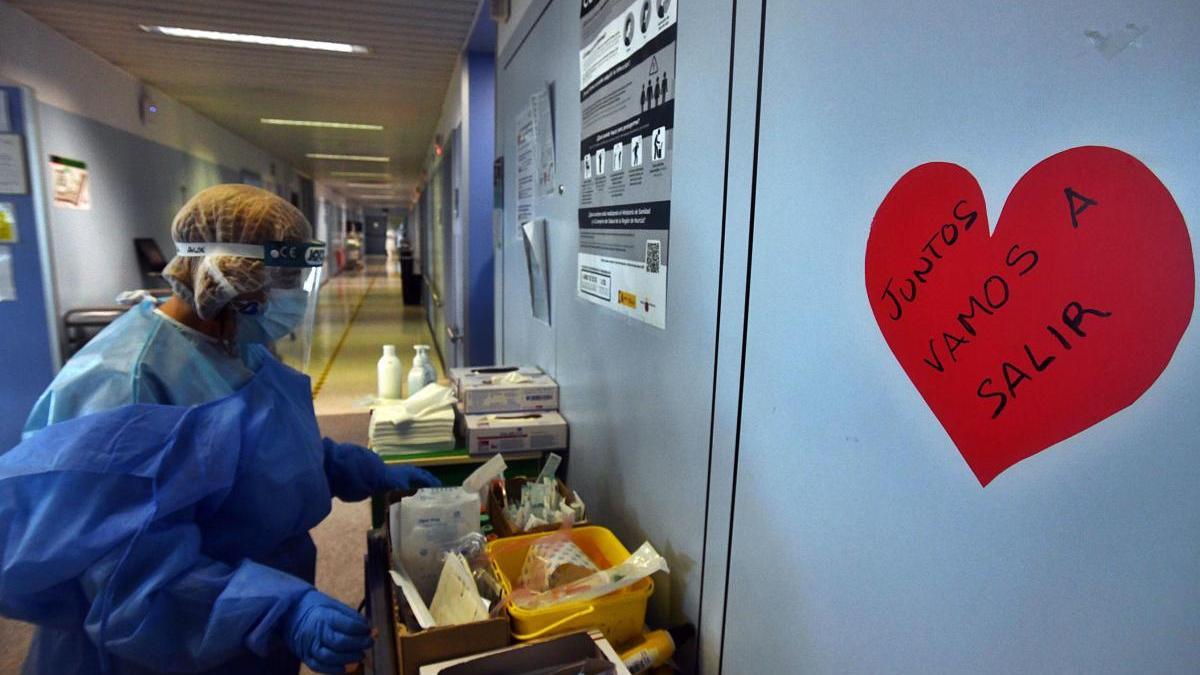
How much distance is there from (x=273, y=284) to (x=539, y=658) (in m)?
0.95

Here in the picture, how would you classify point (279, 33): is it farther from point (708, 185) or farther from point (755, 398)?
point (755, 398)

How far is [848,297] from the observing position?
744 mm

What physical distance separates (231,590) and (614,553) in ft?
2.32

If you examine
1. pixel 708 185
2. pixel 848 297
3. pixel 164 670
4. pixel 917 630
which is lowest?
pixel 164 670

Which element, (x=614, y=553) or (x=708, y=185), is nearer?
(x=708, y=185)

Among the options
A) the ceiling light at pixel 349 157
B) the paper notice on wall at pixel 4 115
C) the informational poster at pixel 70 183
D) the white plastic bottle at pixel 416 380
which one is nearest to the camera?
the white plastic bottle at pixel 416 380

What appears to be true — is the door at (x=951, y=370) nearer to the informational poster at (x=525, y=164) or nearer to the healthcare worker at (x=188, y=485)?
the healthcare worker at (x=188, y=485)

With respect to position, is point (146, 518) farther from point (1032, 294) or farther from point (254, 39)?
point (254, 39)

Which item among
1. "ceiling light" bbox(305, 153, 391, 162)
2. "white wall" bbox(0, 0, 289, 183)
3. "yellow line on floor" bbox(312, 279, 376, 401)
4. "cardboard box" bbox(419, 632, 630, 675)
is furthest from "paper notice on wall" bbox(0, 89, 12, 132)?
"ceiling light" bbox(305, 153, 391, 162)

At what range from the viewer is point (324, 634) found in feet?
3.66

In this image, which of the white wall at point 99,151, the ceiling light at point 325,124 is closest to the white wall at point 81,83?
the white wall at point 99,151

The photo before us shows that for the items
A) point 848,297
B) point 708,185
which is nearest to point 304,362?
point 708,185

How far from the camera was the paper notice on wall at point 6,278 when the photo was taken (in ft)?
9.80

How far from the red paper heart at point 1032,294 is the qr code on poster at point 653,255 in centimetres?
59
